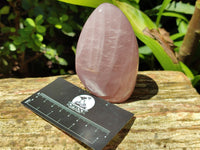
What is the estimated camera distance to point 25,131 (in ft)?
2.39

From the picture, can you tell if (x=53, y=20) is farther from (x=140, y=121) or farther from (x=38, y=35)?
(x=140, y=121)

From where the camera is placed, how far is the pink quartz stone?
2.42 feet

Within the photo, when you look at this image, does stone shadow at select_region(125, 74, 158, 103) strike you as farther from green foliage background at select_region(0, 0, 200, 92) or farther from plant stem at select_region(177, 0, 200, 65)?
plant stem at select_region(177, 0, 200, 65)

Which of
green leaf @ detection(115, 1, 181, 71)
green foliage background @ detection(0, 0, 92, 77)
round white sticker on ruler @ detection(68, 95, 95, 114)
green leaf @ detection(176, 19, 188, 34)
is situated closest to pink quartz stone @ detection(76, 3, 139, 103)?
round white sticker on ruler @ detection(68, 95, 95, 114)

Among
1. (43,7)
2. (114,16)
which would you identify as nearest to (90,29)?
(114,16)

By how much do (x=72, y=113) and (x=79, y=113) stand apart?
2cm

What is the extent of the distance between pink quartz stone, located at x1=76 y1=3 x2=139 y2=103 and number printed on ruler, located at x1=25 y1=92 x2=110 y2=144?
0.29ft

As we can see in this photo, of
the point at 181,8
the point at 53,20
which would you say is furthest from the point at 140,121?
the point at 181,8

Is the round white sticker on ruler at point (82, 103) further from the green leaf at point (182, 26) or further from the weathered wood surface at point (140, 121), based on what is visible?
the green leaf at point (182, 26)

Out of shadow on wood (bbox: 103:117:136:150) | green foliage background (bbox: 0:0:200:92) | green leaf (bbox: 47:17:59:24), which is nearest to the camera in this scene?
shadow on wood (bbox: 103:117:136:150)

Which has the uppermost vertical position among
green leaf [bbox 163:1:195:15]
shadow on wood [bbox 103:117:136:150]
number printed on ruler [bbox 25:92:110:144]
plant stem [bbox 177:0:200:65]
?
green leaf [bbox 163:1:195:15]

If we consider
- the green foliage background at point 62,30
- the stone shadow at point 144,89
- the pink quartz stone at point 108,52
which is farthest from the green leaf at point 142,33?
the pink quartz stone at point 108,52

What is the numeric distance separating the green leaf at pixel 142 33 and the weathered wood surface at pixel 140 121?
0.31 ft

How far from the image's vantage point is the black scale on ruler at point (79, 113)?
68 cm
